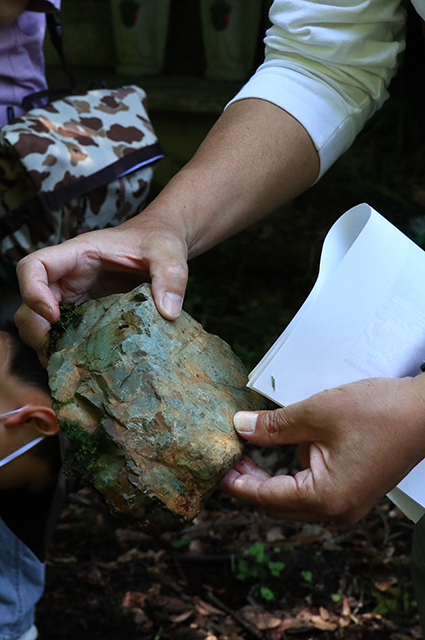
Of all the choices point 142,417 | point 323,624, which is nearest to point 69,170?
point 142,417

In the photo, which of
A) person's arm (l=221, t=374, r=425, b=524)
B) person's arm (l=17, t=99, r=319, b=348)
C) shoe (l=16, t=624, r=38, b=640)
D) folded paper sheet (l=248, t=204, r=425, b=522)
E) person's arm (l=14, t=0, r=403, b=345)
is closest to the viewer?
person's arm (l=221, t=374, r=425, b=524)

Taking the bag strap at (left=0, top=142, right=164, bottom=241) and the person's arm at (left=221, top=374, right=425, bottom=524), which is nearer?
the person's arm at (left=221, top=374, right=425, bottom=524)

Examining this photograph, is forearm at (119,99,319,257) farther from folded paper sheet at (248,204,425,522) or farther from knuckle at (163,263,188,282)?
folded paper sheet at (248,204,425,522)

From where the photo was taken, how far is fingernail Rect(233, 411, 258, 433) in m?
1.45

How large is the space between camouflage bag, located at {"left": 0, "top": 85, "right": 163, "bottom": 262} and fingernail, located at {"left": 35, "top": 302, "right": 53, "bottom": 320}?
965mm

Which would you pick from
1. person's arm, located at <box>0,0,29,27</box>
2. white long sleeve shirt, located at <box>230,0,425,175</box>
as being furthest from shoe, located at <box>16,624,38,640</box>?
person's arm, located at <box>0,0,29,27</box>

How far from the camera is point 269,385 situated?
1.45 metres

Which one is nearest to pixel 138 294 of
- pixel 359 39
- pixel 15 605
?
pixel 359 39

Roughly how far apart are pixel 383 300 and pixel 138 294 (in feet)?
1.92

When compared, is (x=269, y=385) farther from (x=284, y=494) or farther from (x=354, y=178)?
(x=354, y=178)

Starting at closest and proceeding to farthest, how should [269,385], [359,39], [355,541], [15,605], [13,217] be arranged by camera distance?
1. [269,385]
2. [359,39]
3. [15,605]
4. [13,217]
5. [355,541]

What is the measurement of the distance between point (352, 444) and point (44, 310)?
778mm

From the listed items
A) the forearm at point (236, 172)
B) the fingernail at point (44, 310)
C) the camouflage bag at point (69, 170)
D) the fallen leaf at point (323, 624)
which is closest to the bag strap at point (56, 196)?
the camouflage bag at point (69, 170)

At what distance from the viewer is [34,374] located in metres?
2.15
